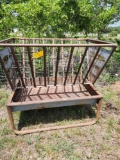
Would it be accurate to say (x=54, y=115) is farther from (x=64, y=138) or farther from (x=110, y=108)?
(x=110, y=108)

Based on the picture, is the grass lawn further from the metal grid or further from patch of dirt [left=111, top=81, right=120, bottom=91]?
patch of dirt [left=111, top=81, right=120, bottom=91]

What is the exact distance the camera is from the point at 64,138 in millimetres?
2113

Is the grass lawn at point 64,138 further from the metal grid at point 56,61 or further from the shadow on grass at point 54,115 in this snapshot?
the metal grid at point 56,61

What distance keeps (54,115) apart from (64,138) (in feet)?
1.68

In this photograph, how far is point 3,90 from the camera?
3.30 metres

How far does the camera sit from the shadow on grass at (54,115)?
2.42m

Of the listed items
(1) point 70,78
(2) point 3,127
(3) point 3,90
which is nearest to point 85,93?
(1) point 70,78

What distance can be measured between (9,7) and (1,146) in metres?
2.83

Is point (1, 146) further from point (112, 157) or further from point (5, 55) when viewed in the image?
point (112, 157)

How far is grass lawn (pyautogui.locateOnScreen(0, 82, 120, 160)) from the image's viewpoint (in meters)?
1.89

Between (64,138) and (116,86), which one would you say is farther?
(116,86)

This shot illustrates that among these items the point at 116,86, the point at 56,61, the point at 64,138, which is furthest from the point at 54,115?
the point at 116,86

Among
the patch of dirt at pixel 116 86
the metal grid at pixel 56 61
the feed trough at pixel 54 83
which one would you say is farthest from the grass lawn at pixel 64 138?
the patch of dirt at pixel 116 86

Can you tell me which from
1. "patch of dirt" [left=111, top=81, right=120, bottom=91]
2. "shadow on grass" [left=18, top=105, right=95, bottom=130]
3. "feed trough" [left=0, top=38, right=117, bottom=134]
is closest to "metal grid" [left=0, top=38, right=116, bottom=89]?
"feed trough" [left=0, top=38, right=117, bottom=134]
